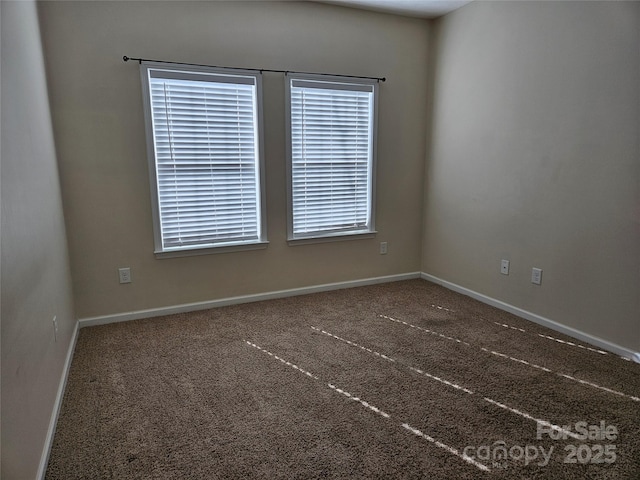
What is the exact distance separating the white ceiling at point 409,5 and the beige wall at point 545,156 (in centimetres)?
13

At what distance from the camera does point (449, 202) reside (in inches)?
155

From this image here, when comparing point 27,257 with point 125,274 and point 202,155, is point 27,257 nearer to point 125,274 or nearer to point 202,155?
point 125,274

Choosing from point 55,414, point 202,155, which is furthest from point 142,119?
point 55,414

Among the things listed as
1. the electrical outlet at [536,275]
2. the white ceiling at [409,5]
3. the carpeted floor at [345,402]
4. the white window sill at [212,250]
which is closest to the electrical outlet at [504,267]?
the electrical outlet at [536,275]

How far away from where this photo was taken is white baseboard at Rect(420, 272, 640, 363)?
257 cm

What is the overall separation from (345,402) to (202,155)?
7.36ft

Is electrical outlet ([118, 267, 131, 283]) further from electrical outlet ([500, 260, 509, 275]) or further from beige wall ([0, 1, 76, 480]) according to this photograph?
electrical outlet ([500, 260, 509, 275])

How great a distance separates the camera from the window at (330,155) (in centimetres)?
357

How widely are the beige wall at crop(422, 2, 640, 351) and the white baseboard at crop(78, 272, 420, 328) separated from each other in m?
0.70

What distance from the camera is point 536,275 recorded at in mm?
3105

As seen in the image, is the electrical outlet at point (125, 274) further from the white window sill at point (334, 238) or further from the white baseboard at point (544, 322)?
the white baseboard at point (544, 322)

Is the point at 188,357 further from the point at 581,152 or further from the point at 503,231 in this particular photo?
the point at 581,152

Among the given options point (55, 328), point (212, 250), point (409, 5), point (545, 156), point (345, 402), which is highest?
point (409, 5)

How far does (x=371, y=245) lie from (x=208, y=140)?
1.90m
